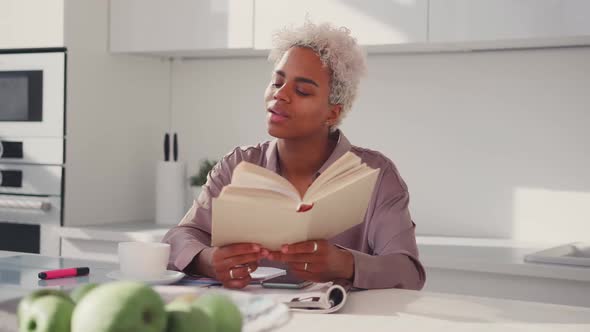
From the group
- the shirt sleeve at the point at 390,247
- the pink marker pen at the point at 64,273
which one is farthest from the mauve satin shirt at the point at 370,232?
the pink marker pen at the point at 64,273

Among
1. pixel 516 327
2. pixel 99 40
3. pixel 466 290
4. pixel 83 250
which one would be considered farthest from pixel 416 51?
pixel 516 327

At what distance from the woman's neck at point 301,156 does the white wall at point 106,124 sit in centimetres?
127

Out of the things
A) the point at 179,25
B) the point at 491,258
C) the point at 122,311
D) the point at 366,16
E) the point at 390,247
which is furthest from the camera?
→ the point at 179,25

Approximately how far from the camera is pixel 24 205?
2.93m

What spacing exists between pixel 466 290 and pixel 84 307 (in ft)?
5.89

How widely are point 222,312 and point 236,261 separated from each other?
2.05ft

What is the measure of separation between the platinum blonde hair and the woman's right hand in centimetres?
62

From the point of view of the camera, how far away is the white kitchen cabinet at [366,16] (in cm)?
265

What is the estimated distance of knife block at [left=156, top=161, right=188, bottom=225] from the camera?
319 cm

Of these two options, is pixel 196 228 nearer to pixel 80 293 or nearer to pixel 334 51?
pixel 334 51

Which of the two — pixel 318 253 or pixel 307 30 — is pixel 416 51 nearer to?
pixel 307 30

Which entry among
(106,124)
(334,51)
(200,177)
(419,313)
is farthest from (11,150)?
(419,313)

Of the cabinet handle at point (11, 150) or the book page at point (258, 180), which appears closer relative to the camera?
the book page at point (258, 180)

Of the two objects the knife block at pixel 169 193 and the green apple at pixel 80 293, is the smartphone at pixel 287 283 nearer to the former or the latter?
the green apple at pixel 80 293
